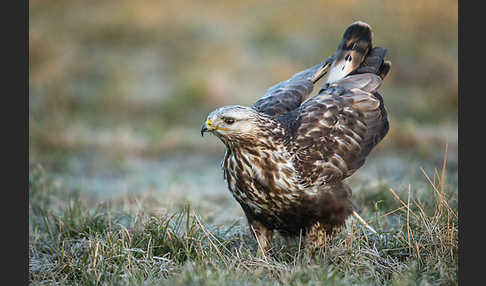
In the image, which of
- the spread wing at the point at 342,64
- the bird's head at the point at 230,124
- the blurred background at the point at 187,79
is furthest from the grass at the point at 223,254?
the blurred background at the point at 187,79

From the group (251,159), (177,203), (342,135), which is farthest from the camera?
(177,203)

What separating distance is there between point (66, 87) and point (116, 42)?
2.22 m

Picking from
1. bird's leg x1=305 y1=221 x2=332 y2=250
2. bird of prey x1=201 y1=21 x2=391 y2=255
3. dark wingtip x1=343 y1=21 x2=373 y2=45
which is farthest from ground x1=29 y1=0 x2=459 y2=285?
dark wingtip x1=343 y1=21 x2=373 y2=45

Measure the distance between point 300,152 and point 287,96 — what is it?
0.86m

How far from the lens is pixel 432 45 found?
11.4 m

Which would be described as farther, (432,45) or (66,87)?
(432,45)

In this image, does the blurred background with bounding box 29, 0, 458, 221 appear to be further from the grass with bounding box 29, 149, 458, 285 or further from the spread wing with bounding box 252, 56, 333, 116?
the spread wing with bounding box 252, 56, 333, 116

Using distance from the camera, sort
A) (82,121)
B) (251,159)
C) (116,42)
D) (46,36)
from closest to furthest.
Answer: (251,159) < (82,121) < (46,36) < (116,42)

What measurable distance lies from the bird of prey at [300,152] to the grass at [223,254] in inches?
9.8

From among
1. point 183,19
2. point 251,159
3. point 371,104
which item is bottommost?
point 251,159

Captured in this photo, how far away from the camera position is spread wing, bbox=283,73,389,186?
12.2 ft

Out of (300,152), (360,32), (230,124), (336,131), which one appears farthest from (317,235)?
(360,32)

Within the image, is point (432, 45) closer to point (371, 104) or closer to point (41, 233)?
point (371, 104)

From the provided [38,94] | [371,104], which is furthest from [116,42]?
[371,104]
